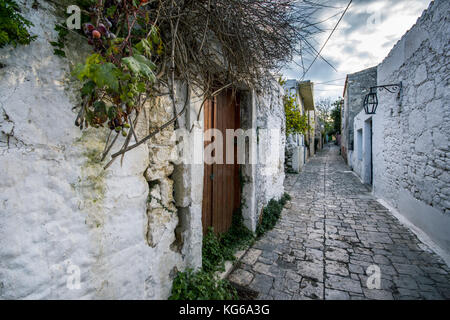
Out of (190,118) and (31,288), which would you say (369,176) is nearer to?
(190,118)

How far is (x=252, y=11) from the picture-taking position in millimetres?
2041

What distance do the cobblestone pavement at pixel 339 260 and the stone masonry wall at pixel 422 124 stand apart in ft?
1.76

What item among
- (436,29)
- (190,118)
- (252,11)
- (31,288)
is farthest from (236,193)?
(436,29)

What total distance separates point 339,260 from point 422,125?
2.82 meters

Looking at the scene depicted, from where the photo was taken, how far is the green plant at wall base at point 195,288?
6.11 ft

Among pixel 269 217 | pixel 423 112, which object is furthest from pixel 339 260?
pixel 423 112

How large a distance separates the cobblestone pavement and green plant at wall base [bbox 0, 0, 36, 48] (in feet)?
9.09

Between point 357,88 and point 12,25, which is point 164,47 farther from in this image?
point 357,88

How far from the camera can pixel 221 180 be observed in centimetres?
314

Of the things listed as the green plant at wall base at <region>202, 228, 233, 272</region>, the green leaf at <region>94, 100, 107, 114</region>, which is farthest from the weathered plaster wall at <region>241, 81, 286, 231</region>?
the green leaf at <region>94, 100, 107, 114</region>

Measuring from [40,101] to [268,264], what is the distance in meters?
2.92

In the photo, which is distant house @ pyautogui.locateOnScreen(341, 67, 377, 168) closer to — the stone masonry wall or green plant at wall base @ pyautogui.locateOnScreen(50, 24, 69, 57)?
the stone masonry wall

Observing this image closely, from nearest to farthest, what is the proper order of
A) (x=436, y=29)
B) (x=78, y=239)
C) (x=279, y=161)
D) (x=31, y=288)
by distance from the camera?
1. (x=31, y=288)
2. (x=78, y=239)
3. (x=436, y=29)
4. (x=279, y=161)

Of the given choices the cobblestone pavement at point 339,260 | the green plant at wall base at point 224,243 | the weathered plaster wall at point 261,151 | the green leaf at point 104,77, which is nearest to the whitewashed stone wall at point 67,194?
the green leaf at point 104,77
